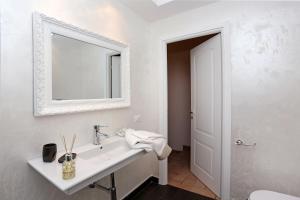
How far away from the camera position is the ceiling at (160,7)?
1733mm

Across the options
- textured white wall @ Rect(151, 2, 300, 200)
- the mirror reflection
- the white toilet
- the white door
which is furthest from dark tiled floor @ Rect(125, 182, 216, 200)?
the mirror reflection

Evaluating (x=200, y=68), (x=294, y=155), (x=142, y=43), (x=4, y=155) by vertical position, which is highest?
(x=142, y=43)

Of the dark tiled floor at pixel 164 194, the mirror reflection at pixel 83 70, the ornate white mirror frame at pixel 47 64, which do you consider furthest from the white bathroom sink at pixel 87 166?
the dark tiled floor at pixel 164 194

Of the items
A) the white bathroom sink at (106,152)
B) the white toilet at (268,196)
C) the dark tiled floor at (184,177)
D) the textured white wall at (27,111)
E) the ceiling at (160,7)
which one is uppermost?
the ceiling at (160,7)

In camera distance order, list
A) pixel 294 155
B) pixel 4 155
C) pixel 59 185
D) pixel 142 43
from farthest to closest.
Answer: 1. pixel 142 43
2. pixel 294 155
3. pixel 4 155
4. pixel 59 185

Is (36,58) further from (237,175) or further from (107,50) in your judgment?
(237,175)

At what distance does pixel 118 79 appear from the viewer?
172 centimetres

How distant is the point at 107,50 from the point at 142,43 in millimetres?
620

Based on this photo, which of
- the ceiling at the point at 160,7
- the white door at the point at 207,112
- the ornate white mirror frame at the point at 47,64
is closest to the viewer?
the ornate white mirror frame at the point at 47,64

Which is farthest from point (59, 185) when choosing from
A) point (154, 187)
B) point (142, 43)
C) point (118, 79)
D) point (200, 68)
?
point (200, 68)

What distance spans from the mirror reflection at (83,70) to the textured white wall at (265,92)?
1.25 meters

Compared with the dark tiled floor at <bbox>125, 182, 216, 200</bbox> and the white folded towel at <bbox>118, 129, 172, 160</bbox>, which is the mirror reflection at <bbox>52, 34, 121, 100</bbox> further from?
the dark tiled floor at <bbox>125, 182, 216, 200</bbox>

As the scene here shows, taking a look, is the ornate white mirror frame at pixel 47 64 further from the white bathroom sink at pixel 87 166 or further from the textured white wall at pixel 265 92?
the textured white wall at pixel 265 92

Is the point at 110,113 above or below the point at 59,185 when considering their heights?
above
